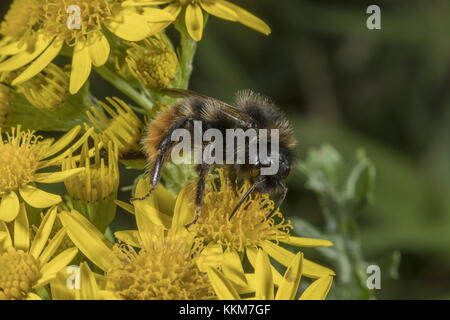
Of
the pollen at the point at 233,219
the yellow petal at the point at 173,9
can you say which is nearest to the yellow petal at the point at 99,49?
the yellow petal at the point at 173,9

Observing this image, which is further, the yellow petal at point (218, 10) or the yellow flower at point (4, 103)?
the yellow flower at point (4, 103)

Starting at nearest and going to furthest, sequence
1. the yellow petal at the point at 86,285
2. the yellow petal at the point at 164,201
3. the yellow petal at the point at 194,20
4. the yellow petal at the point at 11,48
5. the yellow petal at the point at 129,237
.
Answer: the yellow petal at the point at 86,285 → the yellow petal at the point at 129,237 → the yellow petal at the point at 164,201 → the yellow petal at the point at 194,20 → the yellow petal at the point at 11,48

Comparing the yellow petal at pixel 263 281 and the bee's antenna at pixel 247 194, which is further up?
the bee's antenna at pixel 247 194

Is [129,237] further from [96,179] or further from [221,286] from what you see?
[221,286]

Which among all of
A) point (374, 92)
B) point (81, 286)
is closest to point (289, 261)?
point (81, 286)

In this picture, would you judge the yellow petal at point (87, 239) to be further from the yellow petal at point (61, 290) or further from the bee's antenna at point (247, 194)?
the bee's antenna at point (247, 194)
